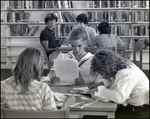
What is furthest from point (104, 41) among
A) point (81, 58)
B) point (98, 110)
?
point (98, 110)

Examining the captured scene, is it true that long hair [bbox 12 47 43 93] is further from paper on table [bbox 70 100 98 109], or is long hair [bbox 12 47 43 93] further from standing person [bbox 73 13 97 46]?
standing person [bbox 73 13 97 46]

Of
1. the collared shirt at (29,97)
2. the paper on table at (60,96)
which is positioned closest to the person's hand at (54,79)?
the paper on table at (60,96)

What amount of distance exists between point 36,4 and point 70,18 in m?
0.71

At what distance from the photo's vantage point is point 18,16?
558 centimetres

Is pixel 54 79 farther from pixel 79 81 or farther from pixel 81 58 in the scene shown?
pixel 81 58

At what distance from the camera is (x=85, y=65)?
2.66 m

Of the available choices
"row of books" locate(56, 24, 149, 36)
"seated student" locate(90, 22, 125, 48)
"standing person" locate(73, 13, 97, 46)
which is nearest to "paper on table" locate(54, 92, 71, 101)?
"seated student" locate(90, 22, 125, 48)

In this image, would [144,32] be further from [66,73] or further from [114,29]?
[66,73]

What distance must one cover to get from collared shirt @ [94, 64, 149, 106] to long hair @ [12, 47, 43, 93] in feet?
1.35

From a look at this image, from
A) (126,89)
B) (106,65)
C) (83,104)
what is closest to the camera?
(83,104)

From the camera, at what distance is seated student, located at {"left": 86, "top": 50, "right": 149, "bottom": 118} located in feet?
6.09

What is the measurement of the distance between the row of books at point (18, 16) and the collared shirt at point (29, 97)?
13.6 ft

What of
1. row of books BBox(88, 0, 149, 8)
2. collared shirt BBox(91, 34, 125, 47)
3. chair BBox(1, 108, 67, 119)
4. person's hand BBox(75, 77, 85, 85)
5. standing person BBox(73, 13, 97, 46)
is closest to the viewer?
chair BBox(1, 108, 67, 119)

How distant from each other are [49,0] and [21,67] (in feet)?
13.3
